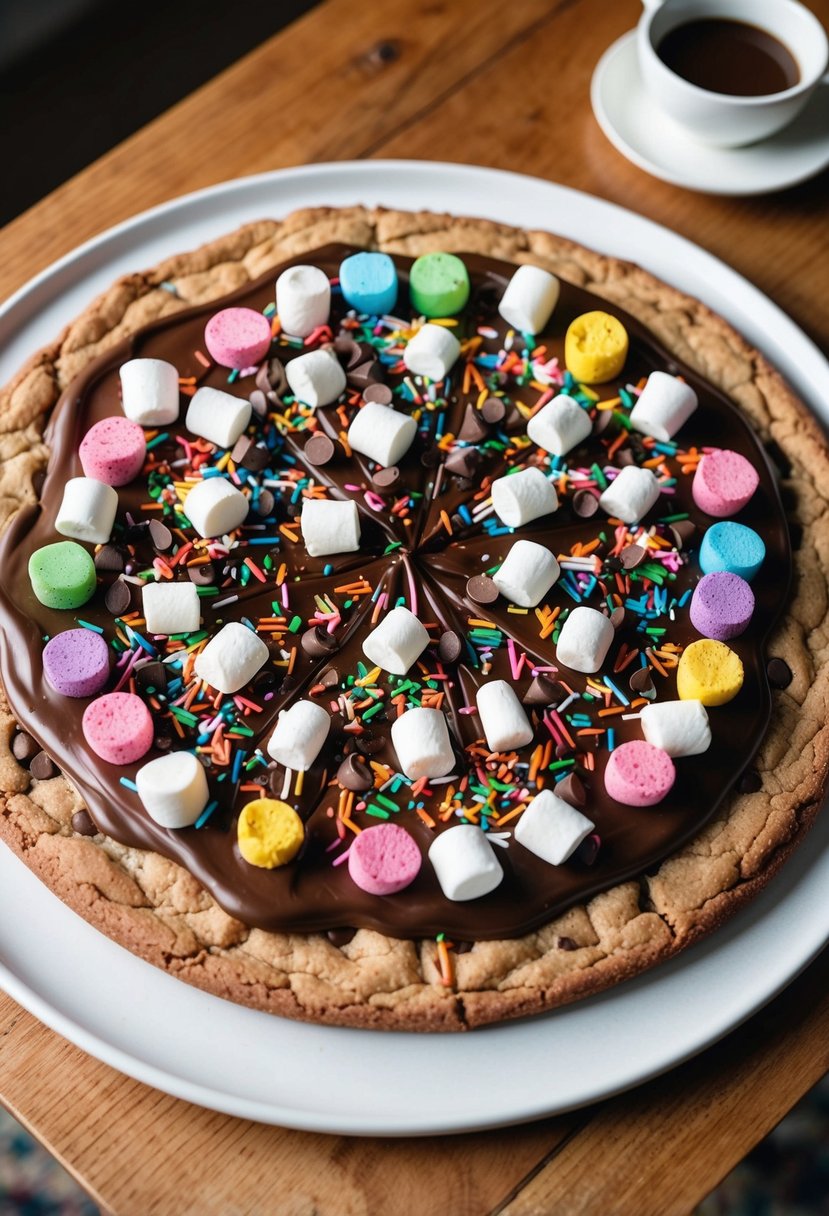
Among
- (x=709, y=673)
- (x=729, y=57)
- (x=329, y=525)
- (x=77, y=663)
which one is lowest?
(x=709, y=673)

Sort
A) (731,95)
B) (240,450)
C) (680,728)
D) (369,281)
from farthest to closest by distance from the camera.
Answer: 1. (731,95)
2. (369,281)
3. (240,450)
4. (680,728)

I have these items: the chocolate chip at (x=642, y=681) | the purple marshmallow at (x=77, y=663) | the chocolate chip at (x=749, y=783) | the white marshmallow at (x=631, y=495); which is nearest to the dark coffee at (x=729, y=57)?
the white marshmallow at (x=631, y=495)

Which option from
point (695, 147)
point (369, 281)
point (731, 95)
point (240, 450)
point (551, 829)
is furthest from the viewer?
point (695, 147)

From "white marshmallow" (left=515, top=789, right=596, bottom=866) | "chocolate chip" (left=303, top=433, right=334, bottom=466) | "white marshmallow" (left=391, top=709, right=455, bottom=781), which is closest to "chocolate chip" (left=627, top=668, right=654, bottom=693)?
"white marshmallow" (left=515, top=789, right=596, bottom=866)

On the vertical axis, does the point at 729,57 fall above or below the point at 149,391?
below

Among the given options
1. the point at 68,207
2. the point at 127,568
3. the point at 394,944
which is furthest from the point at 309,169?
the point at 394,944

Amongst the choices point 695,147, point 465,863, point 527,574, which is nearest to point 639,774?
point 465,863

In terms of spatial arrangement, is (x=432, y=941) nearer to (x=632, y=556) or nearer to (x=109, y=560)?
(x=632, y=556)

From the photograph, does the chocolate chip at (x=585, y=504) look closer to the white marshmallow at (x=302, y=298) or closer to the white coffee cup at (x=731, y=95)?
the white marshmallow at (x=302, y=298)
